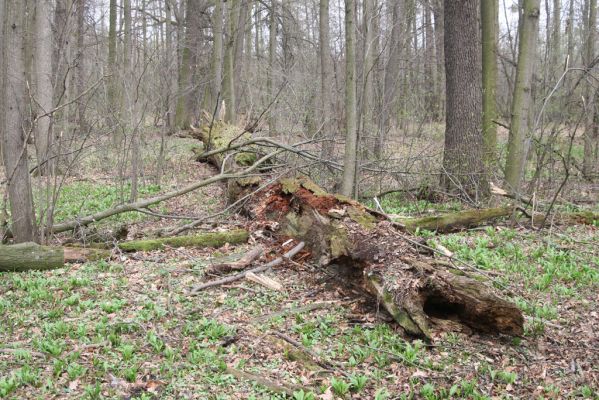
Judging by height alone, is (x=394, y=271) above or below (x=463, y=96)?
below

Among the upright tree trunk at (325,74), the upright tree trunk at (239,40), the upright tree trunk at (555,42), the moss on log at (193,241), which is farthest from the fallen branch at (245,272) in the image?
the upright tree trunk at (239,40)

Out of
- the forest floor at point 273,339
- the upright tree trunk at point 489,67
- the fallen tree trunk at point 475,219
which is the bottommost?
the forest floor at point 273,339

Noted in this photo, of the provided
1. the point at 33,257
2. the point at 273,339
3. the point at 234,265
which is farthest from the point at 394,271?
the point at 33,257

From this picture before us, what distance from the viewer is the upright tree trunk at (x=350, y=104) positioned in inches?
330

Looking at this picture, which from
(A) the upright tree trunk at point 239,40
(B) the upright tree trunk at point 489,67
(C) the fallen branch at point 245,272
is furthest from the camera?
(A) the upright tree trunk at point 239,40

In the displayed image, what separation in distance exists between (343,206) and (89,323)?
10.8 feet

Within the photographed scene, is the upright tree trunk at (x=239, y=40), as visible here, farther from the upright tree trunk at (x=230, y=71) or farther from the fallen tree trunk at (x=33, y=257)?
the fallen tree trunk at (x=33, y=257)

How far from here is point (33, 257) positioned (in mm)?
6812

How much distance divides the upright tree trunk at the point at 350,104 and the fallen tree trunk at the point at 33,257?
4.41m

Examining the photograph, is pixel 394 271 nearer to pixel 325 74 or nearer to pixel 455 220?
pixel 455 220

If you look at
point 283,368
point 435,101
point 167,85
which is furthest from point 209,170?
point 435,101

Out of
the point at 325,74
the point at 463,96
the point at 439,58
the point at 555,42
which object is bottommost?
the point at 463,96

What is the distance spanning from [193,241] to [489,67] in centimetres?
717

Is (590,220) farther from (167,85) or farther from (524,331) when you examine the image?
(167,85)
